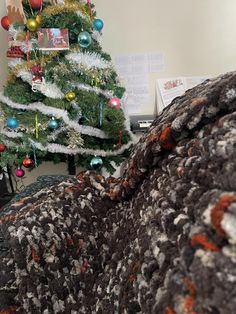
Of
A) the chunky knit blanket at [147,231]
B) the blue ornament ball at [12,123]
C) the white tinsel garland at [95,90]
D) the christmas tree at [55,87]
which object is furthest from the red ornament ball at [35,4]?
the chunky knit blanket at [147,231]

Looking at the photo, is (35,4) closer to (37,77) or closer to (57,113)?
(37,77)

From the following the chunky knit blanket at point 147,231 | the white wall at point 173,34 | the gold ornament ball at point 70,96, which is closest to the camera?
the chunky knit blanket at point 147,231

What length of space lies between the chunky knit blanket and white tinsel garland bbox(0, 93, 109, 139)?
3.42 ft

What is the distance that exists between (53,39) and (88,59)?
198mm

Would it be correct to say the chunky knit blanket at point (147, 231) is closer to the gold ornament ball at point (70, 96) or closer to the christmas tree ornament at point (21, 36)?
the gold ornament ball at point (70, 96)

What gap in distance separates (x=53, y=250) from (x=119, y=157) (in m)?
1.34

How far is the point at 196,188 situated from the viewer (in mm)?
340

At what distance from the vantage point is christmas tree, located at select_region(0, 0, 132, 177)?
1.77 metres

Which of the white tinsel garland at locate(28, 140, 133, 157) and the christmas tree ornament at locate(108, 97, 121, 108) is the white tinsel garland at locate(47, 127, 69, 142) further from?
the christmas tree ornament at locate(108, 97, 121, 108)

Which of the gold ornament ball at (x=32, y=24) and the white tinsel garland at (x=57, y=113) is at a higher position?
the gold ornament ball at (x=32, y=24)

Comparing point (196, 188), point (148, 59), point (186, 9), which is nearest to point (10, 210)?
point (196, 188)

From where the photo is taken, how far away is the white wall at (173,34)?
7.43 ft

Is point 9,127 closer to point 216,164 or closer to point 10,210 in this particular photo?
point 10,210

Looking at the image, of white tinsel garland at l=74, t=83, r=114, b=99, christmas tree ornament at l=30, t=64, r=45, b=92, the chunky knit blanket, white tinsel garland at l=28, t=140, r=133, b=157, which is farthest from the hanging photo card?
the chunky knit blanket
